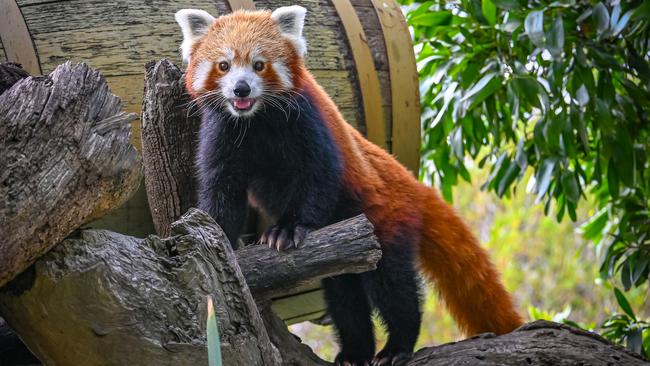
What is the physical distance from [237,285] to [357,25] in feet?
4.16

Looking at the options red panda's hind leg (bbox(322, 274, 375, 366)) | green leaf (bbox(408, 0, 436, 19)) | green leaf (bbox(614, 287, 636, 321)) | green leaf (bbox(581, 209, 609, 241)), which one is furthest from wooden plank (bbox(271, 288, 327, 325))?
green leaf (bbox(581, 209, 609, 241))

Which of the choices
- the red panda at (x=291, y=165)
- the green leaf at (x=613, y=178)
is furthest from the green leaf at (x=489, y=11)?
the red panda at (x=291, y=165)

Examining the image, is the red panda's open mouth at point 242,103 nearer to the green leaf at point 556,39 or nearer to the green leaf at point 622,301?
the green leaf at point 556,39

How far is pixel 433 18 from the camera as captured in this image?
3.12m

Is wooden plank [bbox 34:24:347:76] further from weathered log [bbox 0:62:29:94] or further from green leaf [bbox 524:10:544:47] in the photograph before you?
green leaf [bbox 524:10:544:47]

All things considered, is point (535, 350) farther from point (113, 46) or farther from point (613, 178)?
point (113, 46)

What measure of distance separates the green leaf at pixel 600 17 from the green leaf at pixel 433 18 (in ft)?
1.93

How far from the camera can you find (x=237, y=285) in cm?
177

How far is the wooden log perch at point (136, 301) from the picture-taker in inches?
61.2

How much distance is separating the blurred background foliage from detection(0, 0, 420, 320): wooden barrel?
0.24 meters

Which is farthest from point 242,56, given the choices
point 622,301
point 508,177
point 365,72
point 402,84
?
point 622,301

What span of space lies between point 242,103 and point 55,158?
68cm

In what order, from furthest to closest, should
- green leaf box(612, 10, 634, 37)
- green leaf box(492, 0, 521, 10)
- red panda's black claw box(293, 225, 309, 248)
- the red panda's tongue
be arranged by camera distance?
green leaf box(492, 0, 521, 10) < green leaf box(612, 10, 634, 37) < the red panda's tongue < red panda's black claw box(293, 225, 309, 248)

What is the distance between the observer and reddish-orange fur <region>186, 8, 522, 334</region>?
2.34m
